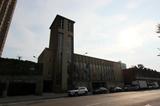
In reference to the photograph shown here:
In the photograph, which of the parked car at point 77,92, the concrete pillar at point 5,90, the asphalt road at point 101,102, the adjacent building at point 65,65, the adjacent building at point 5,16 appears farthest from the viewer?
the adjacent building at point 5,16

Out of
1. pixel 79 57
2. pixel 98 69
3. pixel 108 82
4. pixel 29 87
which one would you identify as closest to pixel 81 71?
pixel 79 57

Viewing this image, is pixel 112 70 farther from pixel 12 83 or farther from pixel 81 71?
pixel 12 83

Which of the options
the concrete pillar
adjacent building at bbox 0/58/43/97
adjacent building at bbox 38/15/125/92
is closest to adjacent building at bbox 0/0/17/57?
adjacent building at bbox 38/15/125/92

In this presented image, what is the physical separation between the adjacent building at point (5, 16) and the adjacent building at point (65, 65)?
459 inches

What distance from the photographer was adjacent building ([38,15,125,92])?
47344 mm

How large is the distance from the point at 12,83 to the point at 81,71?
2104 centimetres

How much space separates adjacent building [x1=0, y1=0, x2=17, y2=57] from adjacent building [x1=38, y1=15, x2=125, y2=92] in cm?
1167

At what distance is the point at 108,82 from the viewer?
60.5 metres

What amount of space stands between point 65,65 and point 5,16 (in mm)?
21887

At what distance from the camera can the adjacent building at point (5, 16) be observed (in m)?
49.6

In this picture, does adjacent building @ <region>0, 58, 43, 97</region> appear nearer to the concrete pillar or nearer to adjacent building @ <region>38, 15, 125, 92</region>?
the concrete pillar

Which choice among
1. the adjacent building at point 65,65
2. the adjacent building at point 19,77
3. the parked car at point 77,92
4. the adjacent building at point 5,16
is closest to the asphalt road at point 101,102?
the parked car at point 77,92

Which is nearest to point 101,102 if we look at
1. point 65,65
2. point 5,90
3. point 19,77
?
point 5,90

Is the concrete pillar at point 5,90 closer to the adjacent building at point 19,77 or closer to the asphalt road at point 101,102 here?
the adjacent building at point 19,77
